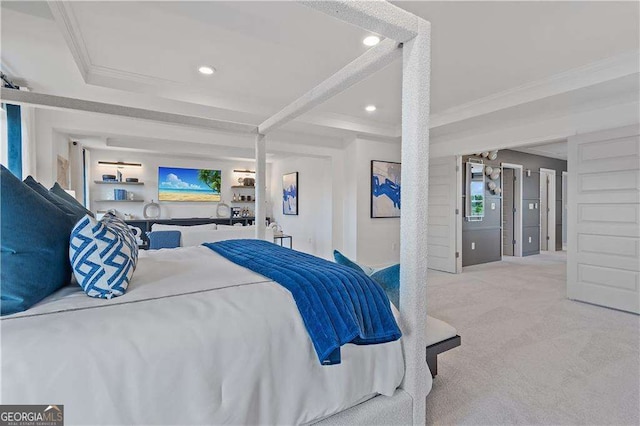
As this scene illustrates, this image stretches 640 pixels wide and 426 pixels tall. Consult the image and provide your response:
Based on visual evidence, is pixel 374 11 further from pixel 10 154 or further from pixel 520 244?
pixel 520 244

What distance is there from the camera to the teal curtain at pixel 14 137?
285 centimetres

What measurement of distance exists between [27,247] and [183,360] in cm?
61

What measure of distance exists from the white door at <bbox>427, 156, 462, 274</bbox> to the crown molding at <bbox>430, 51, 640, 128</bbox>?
1155 millimetres

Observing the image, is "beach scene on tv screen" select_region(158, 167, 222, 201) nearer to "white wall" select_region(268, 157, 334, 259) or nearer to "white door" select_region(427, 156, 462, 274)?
"white wall" select_region(268, 157, 334, 259)

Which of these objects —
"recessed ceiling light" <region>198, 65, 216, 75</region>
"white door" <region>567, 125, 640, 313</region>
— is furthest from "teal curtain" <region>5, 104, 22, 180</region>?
"white door" <region>567, 125, 640, 313</region>

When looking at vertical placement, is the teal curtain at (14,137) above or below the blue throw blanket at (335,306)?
above

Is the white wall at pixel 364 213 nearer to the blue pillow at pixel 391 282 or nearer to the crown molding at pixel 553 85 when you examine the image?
the crown molding at pixel 553 85

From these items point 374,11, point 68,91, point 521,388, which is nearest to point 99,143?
point 68,91

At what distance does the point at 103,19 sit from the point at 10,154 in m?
1.75

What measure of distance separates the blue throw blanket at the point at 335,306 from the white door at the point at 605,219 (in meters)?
3.61

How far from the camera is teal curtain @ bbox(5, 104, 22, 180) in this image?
2.85 m

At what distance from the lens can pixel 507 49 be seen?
105 inches

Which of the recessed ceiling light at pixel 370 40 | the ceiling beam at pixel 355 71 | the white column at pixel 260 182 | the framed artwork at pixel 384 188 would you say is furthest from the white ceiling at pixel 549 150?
the ceiling beam at pixel 355 71

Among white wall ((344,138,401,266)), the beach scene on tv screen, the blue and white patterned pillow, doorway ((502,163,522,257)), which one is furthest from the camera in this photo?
the beach scene on tv screen
